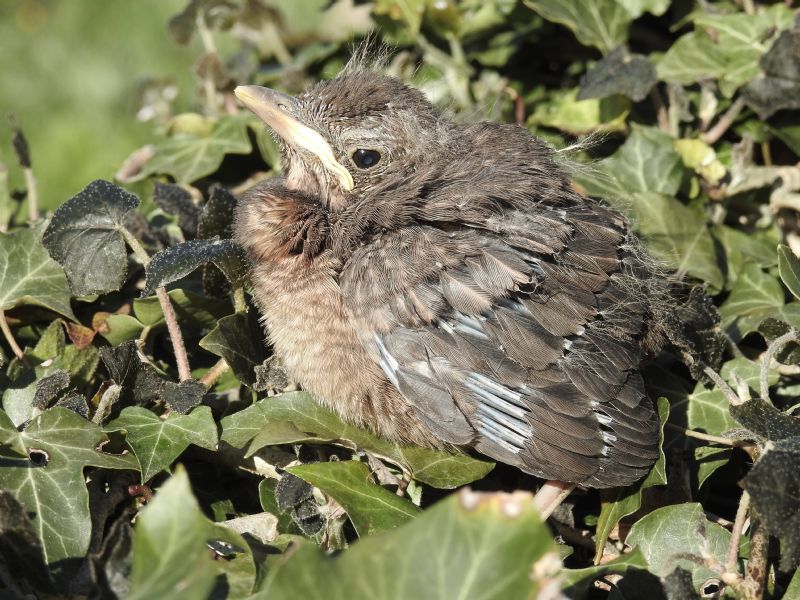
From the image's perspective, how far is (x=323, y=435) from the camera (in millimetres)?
2482

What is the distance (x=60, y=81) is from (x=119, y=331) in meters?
3.76

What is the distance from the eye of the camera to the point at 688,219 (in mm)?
3160

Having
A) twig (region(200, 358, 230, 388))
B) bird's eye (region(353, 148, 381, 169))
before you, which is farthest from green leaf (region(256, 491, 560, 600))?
bird's eye (region(353, 148, 381, 169))

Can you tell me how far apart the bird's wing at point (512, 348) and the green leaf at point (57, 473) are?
72 cm

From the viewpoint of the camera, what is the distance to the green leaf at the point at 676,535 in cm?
228

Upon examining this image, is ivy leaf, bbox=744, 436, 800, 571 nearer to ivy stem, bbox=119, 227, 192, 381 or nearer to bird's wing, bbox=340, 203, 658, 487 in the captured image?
bird's wing, bbox=340, 203, 658, 487

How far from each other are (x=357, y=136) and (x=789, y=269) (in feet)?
4.16

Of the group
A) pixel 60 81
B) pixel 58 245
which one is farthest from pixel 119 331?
pixel 60 81

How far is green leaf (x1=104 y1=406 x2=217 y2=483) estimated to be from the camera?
234 cm

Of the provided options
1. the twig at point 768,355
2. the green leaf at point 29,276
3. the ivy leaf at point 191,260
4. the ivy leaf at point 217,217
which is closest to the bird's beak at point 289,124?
the ivy leaf at point 217,217

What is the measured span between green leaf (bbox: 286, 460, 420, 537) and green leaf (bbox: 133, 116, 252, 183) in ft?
4.93

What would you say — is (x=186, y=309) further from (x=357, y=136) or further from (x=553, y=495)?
(x=553, y=495)

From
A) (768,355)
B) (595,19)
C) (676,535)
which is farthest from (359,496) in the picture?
(595,19)

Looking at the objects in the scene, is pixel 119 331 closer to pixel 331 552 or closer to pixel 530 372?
pixel 331 552
